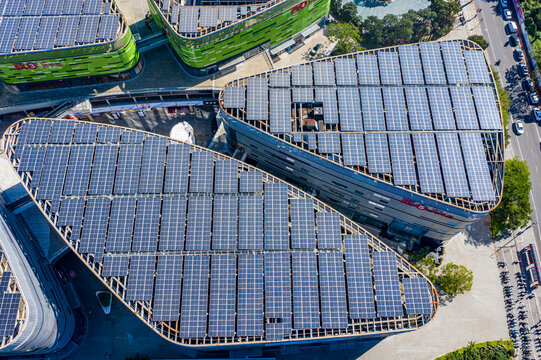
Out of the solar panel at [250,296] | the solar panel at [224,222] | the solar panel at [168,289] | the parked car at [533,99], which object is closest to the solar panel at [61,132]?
the solar panel at [168,289]

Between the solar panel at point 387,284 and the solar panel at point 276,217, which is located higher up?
the solar panel at point 276,217

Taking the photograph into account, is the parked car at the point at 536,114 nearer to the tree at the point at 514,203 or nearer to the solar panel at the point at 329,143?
the tree at the point at 514,203

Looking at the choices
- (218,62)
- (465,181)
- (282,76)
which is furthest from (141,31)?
(465,181)

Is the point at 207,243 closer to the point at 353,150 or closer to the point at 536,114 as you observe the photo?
the point at 353,150

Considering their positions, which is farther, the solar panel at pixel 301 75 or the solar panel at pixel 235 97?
the solar panel at pixel 301 75

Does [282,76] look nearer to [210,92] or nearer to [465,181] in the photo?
[210,92]
